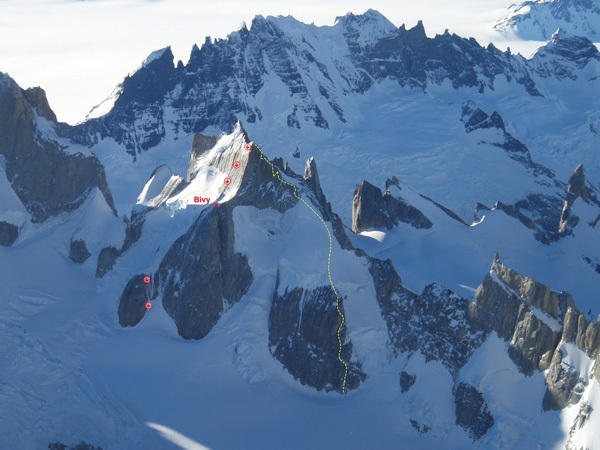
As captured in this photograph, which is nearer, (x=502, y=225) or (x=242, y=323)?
(x=242, y=323)

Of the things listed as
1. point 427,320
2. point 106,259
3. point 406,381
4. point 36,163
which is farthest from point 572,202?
point 36,163

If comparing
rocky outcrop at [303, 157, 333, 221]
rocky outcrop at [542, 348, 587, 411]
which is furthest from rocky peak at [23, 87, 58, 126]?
rocky outcrop at [542, 348, 587, 411]

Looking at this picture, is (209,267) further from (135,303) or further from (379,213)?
(379,213)

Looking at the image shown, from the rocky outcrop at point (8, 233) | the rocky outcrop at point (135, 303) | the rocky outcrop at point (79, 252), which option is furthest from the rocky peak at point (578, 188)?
the rocky outcrop at point (8, 233)

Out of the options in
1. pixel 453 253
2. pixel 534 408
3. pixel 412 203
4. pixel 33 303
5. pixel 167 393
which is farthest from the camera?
pixel 412 203

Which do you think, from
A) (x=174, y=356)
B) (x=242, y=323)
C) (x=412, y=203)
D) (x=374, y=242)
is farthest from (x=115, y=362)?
(x=412, y=203)

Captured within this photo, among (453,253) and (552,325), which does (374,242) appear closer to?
(453,253)

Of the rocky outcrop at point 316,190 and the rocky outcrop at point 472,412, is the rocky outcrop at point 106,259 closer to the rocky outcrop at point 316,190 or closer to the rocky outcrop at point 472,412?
the rocky outcrop at point 316,190
